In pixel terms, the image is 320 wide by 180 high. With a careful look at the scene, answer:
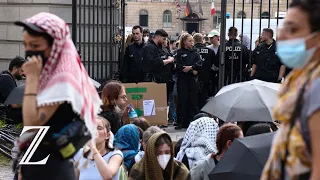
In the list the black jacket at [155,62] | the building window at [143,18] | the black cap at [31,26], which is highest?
the building window at [143,18]

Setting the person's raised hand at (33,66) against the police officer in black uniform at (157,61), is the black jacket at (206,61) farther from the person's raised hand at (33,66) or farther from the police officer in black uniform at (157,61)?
the person's raised hand at (33,66)

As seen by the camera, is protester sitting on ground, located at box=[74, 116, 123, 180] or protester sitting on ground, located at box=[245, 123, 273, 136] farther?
protester sitting on ground, located at box=[245, 123, 273, 136]

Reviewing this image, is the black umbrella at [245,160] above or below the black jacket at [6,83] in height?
below

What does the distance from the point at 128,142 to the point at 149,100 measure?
13.8ft

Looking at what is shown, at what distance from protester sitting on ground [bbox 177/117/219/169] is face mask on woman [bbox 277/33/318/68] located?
3644 mm

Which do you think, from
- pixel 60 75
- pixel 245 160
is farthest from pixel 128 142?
pixel 60 75

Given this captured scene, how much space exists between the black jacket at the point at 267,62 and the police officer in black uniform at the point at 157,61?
144cm

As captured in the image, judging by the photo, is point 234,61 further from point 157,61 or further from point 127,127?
point 127,127

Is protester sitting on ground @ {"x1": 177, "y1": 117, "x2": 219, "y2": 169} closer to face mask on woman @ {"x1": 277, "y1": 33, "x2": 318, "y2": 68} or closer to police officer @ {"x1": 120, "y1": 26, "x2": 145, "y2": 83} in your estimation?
face mask on woman @ {"x1": 277, "y1": 33, "x2": 318, "y2": 68}

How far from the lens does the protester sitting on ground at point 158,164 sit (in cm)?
599

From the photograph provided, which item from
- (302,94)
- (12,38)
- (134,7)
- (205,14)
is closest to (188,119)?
(12,38)

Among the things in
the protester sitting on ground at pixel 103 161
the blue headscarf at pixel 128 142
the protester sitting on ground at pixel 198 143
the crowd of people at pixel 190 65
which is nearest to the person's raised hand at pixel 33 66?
the protester sitting on ground at pixel 103 161

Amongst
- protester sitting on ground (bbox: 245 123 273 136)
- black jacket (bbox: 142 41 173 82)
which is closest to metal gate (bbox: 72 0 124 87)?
black jacket (bbox: 142 41 173 82)

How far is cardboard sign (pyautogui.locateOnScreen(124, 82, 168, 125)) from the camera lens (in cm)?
1099
